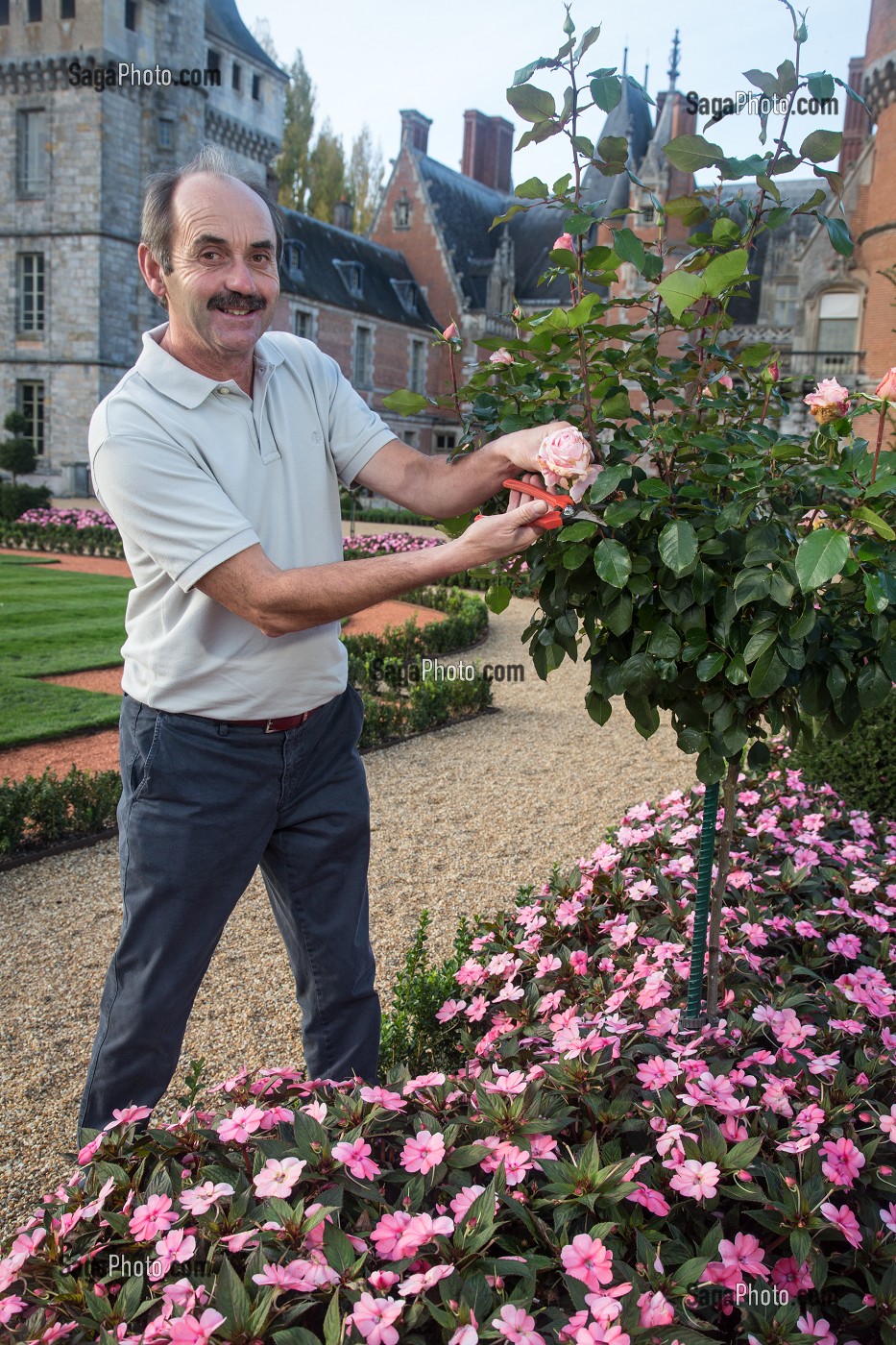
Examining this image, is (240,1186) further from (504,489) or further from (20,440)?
(20,440)

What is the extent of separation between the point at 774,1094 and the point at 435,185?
4130cm

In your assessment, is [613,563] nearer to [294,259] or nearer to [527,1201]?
[527,1201]

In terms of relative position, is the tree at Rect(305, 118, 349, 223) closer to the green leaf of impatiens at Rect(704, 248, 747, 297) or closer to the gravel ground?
the gravel ground

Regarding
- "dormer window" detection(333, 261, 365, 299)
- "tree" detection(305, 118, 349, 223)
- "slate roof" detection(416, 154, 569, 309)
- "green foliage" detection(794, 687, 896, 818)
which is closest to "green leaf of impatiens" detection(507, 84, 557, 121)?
"green foliage" detection(794, 687, 896, 818)

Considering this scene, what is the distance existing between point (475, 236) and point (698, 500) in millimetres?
41477

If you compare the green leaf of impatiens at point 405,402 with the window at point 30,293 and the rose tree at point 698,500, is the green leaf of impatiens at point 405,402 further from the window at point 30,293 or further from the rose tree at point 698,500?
the window at point 30,293

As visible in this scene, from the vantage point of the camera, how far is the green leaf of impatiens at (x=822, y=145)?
217 centimetres

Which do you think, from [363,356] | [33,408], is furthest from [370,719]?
[363,356]

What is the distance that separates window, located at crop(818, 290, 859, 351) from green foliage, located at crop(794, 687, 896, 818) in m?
25.3

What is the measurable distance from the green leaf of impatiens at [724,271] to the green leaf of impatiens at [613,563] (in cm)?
51

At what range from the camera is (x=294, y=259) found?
1262 inches

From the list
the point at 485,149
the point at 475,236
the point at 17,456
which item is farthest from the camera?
the point at 485,149

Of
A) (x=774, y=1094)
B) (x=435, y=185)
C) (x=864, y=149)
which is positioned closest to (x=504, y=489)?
(x=774, y=1094)

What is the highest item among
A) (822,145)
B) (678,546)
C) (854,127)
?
Result: (854,127)
